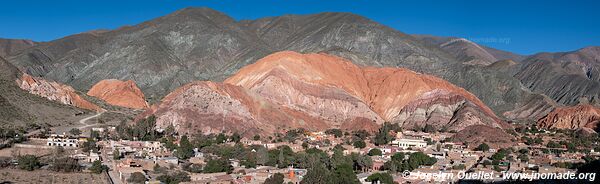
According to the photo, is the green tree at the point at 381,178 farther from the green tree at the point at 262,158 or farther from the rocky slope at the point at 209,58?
the rocky slope at the point at 209,58

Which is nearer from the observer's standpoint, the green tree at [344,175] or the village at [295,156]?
the green tree at [344,175]

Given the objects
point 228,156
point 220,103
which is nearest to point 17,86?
point 220,103

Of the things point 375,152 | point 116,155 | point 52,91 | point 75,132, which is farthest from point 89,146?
point 52,91

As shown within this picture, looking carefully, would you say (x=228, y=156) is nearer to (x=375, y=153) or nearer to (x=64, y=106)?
(x=375, y=153)

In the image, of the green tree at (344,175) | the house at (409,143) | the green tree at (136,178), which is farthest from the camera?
the house at (409,143)

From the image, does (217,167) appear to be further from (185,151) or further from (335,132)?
(335,132)

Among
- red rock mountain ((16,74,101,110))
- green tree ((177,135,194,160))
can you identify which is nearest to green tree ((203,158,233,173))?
green tree ((177,135,194,160))

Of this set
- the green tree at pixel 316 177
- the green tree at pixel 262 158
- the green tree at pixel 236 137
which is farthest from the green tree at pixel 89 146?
the green tree at pixel 316 177

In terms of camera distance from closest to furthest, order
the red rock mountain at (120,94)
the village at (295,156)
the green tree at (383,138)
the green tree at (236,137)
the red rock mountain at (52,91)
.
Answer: the village at (295,156) < the green tree at (236,137) < the green tree at (383,138) < the red rock mountain at (52,91) < the red rock mountain at (120,94)
